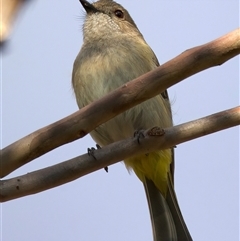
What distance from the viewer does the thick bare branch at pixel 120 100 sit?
99.7 inches

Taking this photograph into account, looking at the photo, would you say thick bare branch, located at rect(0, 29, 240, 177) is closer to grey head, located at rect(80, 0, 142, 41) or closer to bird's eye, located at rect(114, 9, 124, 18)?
grey head, located at rect(80, 0, 142, 41)

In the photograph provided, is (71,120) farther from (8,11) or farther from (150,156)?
(150,156)

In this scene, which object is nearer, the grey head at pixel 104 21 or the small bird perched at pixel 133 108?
the small bird perched at pixel 133 108

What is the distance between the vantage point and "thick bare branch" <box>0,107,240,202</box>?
2883mm

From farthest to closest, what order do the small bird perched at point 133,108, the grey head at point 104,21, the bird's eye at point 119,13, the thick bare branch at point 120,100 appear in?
the bird's eye at point 119,13
the grey head at point 104,21
the small bird perched at point 133,108
the thick bare branch at point 120,100

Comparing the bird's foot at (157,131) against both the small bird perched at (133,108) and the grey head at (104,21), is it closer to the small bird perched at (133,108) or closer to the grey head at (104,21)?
the small bird perched at (133,108)

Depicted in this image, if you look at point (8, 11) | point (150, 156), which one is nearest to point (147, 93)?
point (8, 11)

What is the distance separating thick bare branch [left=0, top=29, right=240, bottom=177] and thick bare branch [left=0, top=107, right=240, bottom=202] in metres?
0.27

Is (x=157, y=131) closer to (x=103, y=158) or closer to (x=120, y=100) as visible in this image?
(x=103, y=158)

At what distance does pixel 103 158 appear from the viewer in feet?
10.2

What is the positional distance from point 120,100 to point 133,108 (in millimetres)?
2332

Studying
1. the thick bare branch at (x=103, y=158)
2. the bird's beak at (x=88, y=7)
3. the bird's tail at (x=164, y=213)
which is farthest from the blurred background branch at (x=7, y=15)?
the bird's beak at (x=88, y=7)

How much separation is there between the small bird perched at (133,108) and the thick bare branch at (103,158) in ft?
5.65

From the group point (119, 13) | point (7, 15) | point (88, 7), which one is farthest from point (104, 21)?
point (7, 15)
